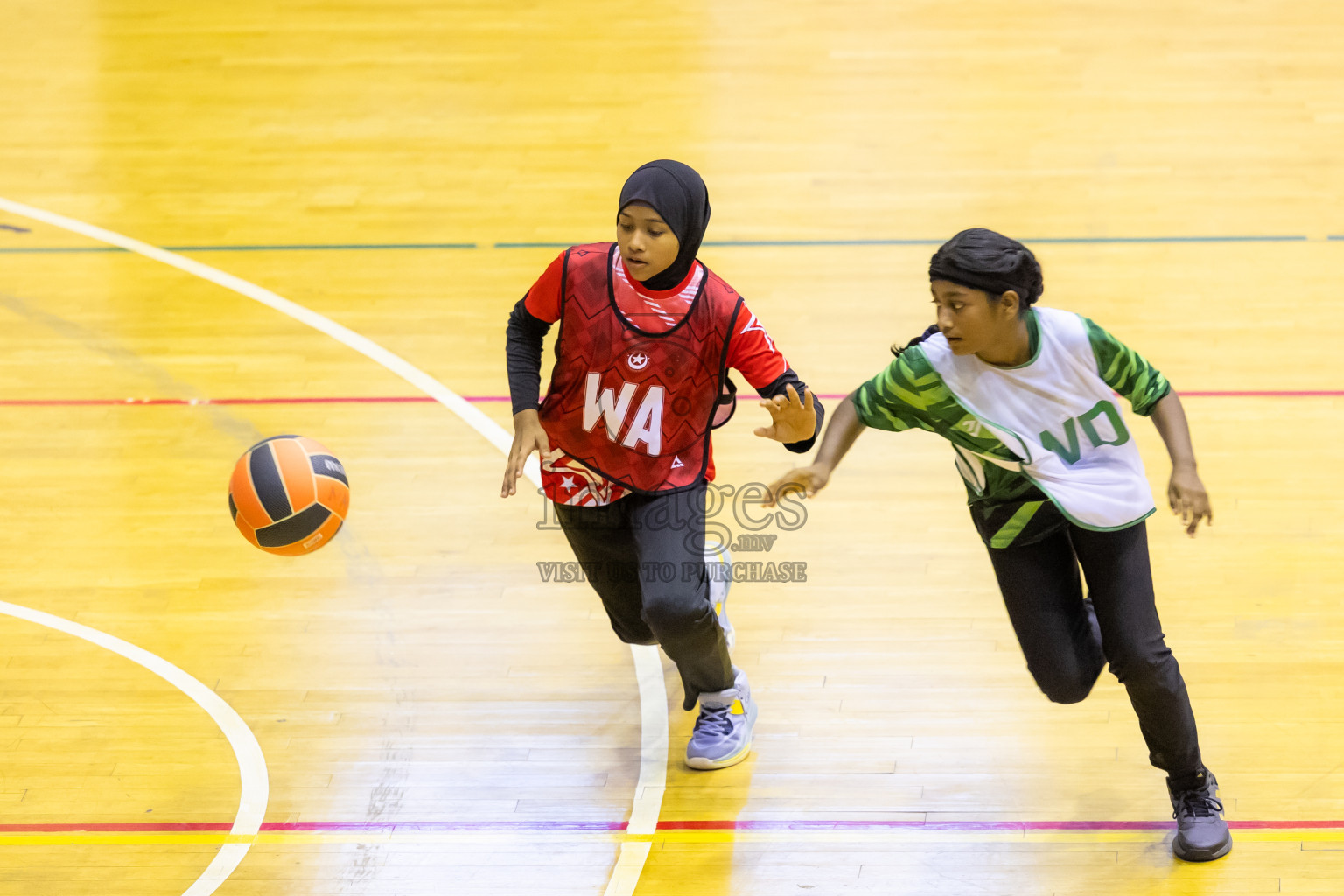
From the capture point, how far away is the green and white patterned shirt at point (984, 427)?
3.10 meters

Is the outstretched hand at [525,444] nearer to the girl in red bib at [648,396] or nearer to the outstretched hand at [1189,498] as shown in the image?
the girl in red bib at [648,396]

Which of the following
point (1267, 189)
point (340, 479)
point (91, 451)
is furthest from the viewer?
point (1267, 189)

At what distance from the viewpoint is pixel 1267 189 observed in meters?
7.05

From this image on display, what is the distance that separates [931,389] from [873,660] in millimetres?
1395

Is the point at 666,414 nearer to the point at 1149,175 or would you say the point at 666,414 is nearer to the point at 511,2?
the point at 1149,175

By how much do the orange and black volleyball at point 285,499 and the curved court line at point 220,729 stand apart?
1.90 ft

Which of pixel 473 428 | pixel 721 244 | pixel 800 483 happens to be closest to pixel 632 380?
pixel 800 483

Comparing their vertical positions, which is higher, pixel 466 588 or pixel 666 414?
pixel 666 414

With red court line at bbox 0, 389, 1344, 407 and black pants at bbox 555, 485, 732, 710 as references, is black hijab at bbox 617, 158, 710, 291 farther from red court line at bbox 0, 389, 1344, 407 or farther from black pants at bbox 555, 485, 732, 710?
red court line at bbox 0, 389, 1344, 407

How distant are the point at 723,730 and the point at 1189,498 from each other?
1.54m

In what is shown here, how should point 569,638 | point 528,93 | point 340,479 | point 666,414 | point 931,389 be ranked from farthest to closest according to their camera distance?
1. point 528,93
2. point 569,638
3. point 340,479
4. point 666,414
5. point 931,389

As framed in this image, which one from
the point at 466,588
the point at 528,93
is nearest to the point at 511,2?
the point at 528,93

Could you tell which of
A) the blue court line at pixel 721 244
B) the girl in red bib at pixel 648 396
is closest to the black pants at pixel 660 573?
the girl in red bib at pixel 648 396

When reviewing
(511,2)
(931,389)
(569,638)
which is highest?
(931,389)
